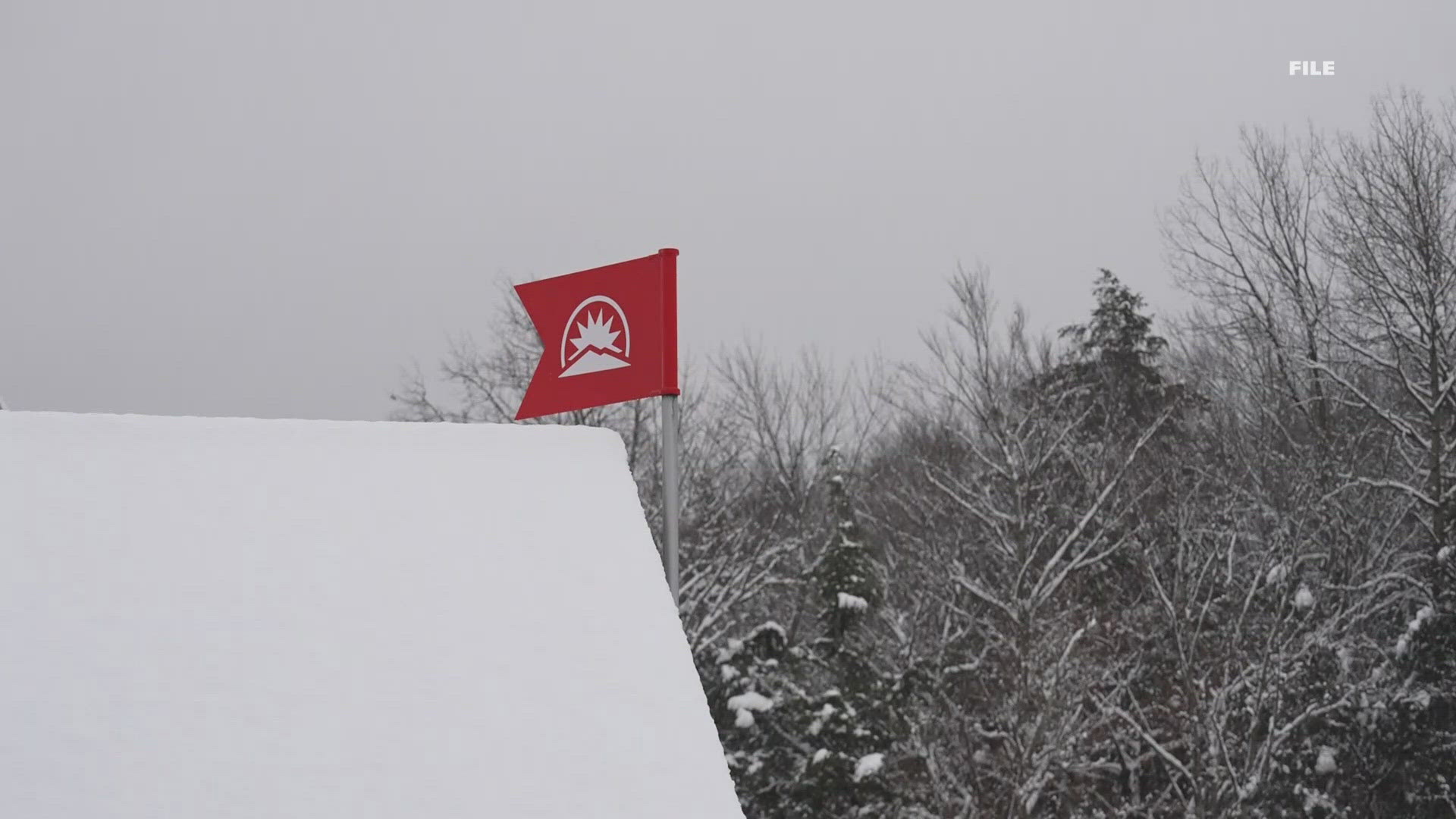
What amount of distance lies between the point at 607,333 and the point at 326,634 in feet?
6.59

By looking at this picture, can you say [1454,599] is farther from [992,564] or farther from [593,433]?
[593,433]

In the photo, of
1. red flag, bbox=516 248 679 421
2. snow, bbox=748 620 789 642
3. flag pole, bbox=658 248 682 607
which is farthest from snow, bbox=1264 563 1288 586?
red flag, bbox=516 248 679 421

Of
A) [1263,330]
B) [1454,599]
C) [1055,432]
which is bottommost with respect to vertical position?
[1454,599]

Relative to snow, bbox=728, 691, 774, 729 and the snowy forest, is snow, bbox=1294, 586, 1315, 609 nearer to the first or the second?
the snowy forest

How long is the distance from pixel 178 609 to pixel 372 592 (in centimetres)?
38

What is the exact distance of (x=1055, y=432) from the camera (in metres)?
16.6

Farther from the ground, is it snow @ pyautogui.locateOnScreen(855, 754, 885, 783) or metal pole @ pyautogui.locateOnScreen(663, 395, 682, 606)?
metal pole @ pyautogui.locateOnScreen(663, 395, 682, 606)

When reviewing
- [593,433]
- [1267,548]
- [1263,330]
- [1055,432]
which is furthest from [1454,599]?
[593,433]

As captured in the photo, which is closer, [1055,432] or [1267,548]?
[1267,548]

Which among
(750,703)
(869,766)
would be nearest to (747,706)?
(750,703)

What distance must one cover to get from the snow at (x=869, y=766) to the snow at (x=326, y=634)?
12.8m

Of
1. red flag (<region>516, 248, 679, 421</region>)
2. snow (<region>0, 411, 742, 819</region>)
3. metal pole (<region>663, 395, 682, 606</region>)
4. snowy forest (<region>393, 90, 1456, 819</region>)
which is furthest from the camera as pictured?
snowy forest (<region>393, 90, 1456, 819</region>)

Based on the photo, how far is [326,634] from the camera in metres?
2.55

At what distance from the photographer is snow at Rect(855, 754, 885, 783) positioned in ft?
50.2
